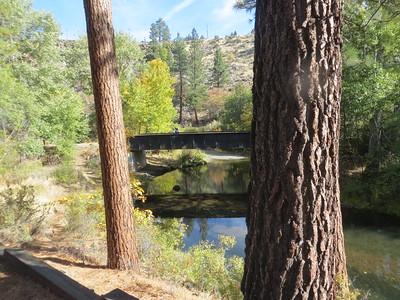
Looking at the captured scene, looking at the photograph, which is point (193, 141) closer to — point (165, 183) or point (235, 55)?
point (165, 183)

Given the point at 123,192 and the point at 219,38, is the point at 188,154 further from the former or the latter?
the point at 219,38

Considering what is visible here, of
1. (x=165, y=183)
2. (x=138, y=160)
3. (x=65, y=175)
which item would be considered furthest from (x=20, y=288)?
(x=138, y=160)

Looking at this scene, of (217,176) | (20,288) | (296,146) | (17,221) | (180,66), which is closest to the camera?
(296,146)

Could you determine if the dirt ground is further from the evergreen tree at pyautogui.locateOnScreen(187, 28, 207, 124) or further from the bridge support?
the evergreen tree at pyautogui.locateOnScreen(187, 28, 207, 124)

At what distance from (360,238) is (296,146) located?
12.0 meters

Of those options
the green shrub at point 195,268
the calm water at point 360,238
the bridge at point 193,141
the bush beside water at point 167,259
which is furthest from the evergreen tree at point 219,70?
the green shrub at point 195,268

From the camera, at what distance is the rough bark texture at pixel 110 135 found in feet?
15.6

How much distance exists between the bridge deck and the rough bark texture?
56.2 ft

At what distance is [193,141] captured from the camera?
23094mm

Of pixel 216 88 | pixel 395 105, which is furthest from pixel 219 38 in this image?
pixel 395 105

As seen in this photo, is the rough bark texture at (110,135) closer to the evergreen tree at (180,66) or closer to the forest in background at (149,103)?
the forest in background at (149,103)

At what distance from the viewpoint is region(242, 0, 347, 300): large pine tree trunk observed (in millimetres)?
1811

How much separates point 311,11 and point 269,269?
1388 mm

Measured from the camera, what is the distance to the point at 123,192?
5055 millimetres
